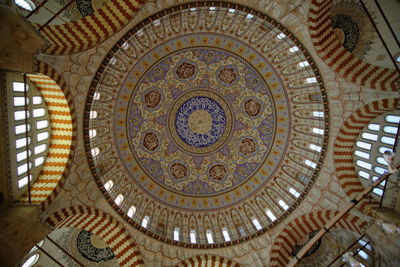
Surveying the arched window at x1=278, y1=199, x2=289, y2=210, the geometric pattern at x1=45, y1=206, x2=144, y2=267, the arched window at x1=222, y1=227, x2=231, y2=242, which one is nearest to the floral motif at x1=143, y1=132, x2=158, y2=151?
the geometric pattern at x1=45, y1=206, x2=144, y2=267

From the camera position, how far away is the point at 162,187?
1655cm

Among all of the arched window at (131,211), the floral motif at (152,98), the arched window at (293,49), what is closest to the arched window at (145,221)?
the arched window at (131,211)

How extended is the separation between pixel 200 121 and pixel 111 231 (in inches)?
345

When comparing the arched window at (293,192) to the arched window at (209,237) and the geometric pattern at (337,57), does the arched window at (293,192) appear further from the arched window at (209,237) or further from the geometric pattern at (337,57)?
the geometric pattern at (337,57)

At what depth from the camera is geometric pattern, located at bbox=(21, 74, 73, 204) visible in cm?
1025

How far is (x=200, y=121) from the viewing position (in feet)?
56.6

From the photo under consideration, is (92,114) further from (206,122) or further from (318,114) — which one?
(318,114)

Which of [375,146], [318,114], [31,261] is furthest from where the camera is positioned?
[318,114]

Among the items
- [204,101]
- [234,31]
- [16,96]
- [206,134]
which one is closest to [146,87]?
[204,101]

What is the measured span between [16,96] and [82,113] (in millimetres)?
2936

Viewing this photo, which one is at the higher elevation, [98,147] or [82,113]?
[82,113]

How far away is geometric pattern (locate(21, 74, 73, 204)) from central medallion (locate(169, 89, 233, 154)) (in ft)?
23.3

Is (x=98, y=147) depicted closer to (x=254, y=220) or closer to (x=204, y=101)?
(x=204, y=101)

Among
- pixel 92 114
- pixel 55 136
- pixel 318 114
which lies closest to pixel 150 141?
pixel 92 114
